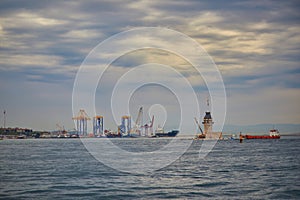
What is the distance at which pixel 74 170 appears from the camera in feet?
233

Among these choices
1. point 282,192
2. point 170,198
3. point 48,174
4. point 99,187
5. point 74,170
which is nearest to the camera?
point 170,198

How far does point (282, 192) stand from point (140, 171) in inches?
1044

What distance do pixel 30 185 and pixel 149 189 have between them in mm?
15455

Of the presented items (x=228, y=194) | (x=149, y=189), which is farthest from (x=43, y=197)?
(x=228, y=194)

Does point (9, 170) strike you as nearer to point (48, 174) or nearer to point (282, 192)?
point (48, 174)

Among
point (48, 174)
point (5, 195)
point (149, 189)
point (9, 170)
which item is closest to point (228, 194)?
point (149, 189)

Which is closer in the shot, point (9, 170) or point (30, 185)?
point (30, 185)

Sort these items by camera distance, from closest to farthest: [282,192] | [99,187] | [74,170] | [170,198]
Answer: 1. [170,198]
2. [282,192]
3. [99,187]
4. [74,170]

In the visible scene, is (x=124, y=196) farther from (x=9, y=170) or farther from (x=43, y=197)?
(x=9, y=170)

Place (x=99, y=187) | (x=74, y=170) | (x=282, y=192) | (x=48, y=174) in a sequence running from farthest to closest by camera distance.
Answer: (x=74, y=170) → (x=48, y=174) → (x=99, y=187) → (x=282, y=192)

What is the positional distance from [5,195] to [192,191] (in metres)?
20.7

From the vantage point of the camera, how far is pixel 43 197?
4541 cm

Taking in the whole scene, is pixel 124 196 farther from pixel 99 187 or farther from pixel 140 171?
pixel 140 171

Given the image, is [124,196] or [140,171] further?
[140,171]
